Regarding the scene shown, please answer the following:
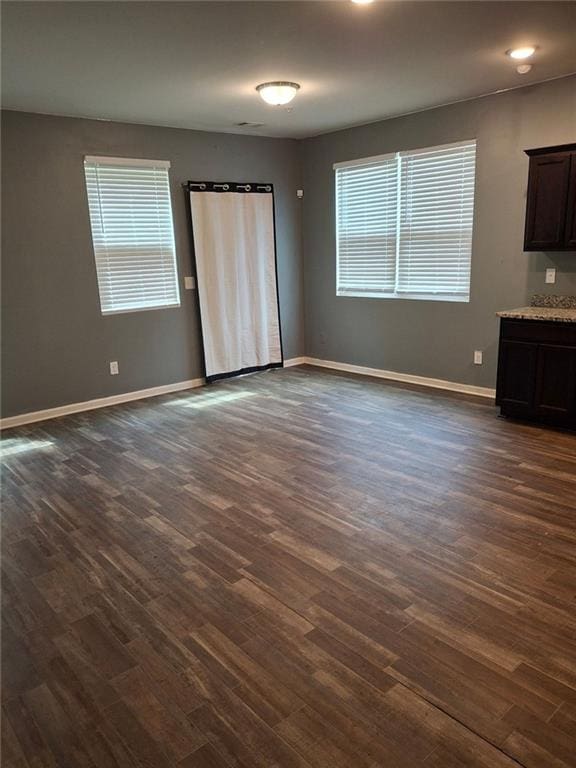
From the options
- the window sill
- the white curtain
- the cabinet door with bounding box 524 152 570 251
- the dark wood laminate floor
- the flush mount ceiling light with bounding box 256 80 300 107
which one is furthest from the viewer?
the white curtain

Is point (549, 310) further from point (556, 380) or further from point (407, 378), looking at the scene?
point (407, 378)

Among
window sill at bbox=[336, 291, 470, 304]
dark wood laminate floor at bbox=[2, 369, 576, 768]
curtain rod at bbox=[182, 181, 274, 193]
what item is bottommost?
dark wood laminate floor at bbox=[2, 369, 576, 768]

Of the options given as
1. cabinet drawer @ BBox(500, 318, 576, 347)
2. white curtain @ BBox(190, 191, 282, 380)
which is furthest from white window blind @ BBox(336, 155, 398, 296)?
cabinet drawer @ BBox(500, 318, 576, 347)

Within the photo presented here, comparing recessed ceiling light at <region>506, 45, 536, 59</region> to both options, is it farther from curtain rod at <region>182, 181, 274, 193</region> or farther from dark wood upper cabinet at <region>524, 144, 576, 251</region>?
curtain rod at <region>182, 181, 274, 193</region>

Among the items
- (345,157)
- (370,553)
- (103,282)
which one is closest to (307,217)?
(345,157)

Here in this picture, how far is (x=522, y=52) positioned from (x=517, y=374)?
2.22 metres

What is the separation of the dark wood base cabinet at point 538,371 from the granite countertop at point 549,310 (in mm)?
44

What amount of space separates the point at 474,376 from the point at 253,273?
2.65 m

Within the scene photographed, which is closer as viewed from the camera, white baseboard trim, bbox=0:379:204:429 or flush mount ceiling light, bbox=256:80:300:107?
flush mount ceiling light, bbox=256:80:300:107

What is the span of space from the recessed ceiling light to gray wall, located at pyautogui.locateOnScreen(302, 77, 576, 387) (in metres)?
0.82

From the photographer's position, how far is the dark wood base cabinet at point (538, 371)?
158 inches

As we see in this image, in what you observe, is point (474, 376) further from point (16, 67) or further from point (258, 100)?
point (16, 67)

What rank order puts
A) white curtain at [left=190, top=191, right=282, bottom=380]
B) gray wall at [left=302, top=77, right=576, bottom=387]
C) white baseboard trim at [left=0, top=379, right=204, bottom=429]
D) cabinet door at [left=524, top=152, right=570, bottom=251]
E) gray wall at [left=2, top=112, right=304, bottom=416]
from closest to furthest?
cabinet door at [left=524, top=152, right=570, bottom=251] → gray wall at [left=302, top=77, right=576, bottom=387] → gray wall at [left=2, top=112, right=304, bottom=416] → white baseboard trim at [left=0, top=379, right=204, bottom=429] → white curtain at [left=190, top=191, right=282, bottom=380]

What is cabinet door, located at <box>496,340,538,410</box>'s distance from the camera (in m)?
4.21
